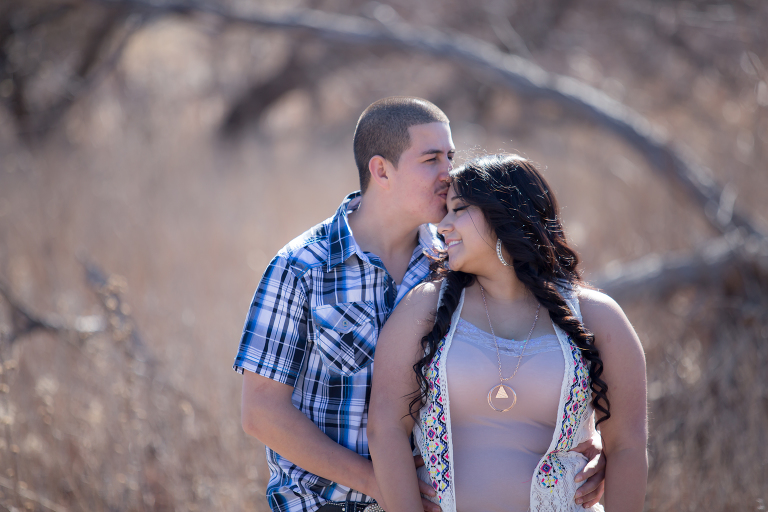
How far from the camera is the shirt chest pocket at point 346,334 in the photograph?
2.12m

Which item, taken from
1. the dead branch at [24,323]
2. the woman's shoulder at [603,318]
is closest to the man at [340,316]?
the woman's shoulder at [603,318]

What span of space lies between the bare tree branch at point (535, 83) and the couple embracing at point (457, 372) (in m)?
2.81

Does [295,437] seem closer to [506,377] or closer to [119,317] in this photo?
[506,377]

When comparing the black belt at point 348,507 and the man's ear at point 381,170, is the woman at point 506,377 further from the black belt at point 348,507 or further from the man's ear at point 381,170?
the man's ear at point 381,170

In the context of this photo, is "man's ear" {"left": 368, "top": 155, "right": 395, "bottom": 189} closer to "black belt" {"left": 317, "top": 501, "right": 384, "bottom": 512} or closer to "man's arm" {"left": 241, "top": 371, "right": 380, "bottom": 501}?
"man's arm" {"left": 241, "top": 371, "right": 380, "bottom": 501}

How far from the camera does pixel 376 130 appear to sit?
243cm

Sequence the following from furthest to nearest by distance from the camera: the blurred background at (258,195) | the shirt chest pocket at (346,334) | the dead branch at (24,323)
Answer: the dead branch at (24,323) < the blurred background at (258,195) < the shirt chest pocket at (346,334)

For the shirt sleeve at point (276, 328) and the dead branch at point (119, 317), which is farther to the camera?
the dead branch at point (119, 317)

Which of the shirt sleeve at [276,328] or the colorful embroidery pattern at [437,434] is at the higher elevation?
the shirt sleeve at [276,328]

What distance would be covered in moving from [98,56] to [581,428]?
788cm

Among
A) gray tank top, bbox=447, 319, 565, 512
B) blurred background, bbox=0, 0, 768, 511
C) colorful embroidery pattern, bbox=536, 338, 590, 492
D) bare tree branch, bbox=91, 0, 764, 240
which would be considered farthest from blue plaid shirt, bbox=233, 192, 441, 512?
bare tree branch, bbox=91, 0, 764, 240

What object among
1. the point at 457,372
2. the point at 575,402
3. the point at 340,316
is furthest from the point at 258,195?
the point at 575,402

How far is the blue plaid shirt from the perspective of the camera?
2.07 metres

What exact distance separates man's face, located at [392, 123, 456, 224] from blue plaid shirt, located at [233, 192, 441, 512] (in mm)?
273
